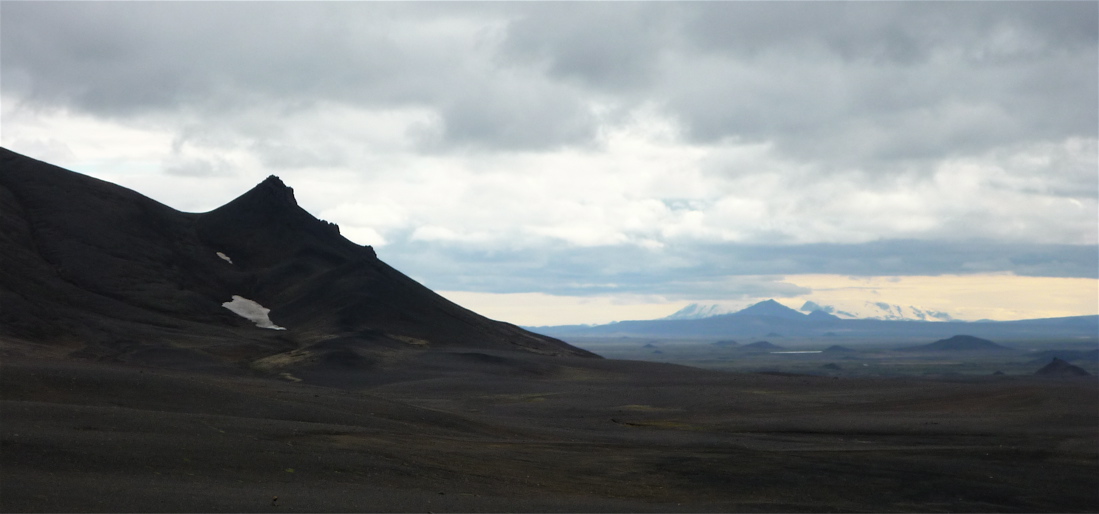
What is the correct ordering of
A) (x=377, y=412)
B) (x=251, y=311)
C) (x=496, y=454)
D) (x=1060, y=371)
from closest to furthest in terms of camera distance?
(x=496, y=454) → (x=377, y=412) → (x=251, y=311) → (x=1060, y=371)

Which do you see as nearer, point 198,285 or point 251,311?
point 251,311

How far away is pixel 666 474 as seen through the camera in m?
33.3

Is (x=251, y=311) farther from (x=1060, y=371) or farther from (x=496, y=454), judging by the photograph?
(x=1060, y=371)

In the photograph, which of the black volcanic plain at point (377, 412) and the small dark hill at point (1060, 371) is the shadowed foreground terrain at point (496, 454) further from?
the small dark hill at point (1060, 371)

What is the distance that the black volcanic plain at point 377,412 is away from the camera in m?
25.4

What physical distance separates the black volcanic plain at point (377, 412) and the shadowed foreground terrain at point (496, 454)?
0.14 metres

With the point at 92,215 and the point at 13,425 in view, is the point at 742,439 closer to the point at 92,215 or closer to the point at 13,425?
the point at 13,425

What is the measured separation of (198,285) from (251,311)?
22.9 ft

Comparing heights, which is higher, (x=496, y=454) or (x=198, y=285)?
(x=198, y=285)

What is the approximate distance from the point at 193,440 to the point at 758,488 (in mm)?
16488

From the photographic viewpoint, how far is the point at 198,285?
4518 inches

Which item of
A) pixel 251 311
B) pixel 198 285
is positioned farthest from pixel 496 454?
pixel 198 285

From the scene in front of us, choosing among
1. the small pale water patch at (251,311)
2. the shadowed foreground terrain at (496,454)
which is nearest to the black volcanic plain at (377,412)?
the shadowed foreground terrain at (496,454)

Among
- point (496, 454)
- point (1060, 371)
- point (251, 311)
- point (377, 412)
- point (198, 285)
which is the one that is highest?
point (198, 285)
